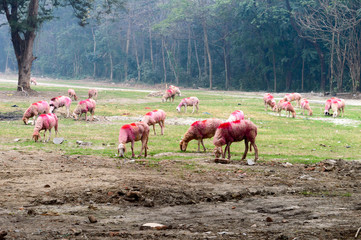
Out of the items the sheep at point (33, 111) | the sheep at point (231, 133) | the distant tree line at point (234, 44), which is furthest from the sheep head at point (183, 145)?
the distant tree line at point (234, 44)

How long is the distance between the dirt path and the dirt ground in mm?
15

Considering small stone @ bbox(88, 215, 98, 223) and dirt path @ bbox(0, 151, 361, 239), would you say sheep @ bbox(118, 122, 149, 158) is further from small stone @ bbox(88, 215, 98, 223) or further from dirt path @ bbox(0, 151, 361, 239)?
small stone @ bbox(88, 215, 98, 223)

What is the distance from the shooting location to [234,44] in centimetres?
6512

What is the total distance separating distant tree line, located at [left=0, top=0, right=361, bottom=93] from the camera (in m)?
50.8

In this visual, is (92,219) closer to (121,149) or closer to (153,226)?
(153,226)

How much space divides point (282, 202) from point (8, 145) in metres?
10.6

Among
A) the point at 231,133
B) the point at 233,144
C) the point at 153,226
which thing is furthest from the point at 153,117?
the point at 153,226

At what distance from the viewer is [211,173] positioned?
11516 millimetres

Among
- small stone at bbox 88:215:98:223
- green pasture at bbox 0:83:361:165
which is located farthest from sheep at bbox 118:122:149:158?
small stone at bbox 88:215:98:223

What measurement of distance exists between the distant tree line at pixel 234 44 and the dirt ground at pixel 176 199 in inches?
1247

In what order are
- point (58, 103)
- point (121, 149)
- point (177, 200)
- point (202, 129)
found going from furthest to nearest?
point (58, 103) → point (202, 129) → point (121, 149) → point (177, 200)

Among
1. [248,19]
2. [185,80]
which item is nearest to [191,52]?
[185,80]

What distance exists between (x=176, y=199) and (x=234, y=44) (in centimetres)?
5809

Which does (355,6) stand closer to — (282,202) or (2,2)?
(2,2)
